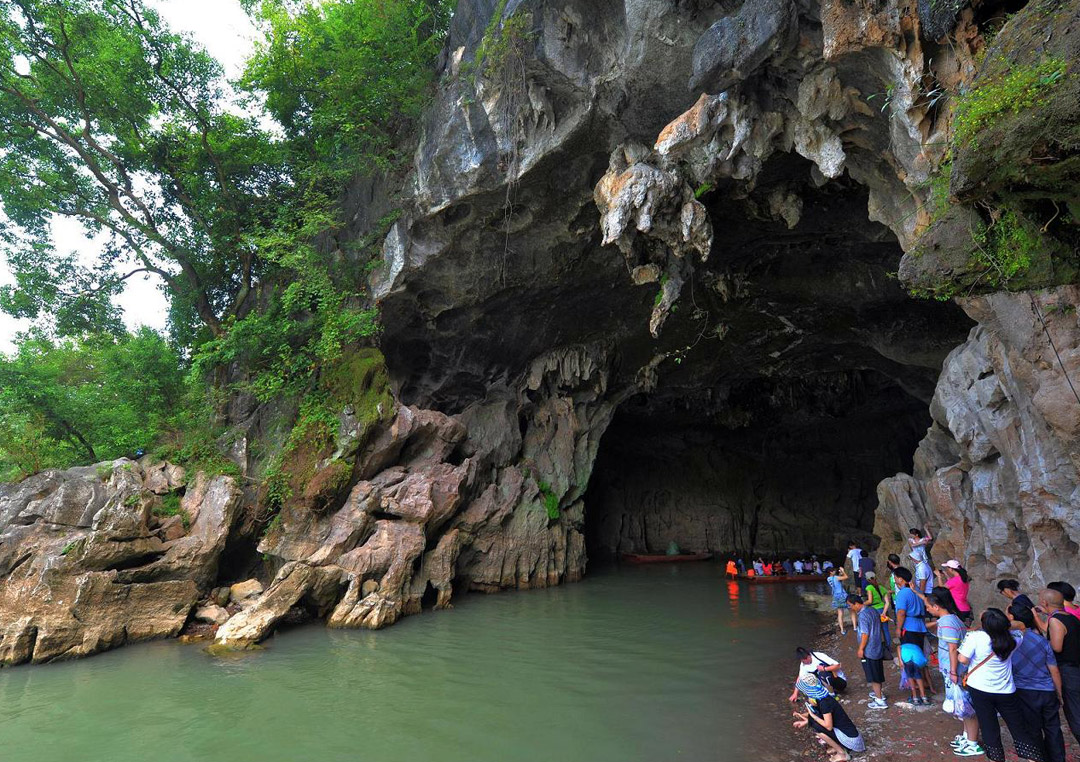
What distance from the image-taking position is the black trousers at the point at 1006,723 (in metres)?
3.93

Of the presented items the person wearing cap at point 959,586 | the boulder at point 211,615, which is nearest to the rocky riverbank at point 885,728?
the person wearing cap at point 959,586

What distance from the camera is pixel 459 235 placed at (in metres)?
13.3

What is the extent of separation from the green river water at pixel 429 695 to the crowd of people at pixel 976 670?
3.54ft

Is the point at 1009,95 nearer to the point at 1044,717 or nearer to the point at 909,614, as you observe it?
the point at 1044,717

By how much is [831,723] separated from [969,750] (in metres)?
1.05

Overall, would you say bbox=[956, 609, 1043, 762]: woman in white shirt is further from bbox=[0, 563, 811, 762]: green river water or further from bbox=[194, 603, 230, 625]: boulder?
bbox=[194, 603, 230, 625]: boulder

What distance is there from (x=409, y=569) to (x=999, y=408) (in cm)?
1109

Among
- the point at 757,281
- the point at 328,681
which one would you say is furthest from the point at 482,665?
the point at 757,281

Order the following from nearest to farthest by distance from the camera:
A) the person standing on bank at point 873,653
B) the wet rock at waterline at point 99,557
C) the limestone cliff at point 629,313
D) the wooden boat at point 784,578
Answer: the person standing on bank at point 873,653 < the limestone cliff at point 629,313 < the wet rock at waterline at point 99,557 < the wooden boat at point 784,578

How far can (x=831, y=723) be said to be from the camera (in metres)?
4.96

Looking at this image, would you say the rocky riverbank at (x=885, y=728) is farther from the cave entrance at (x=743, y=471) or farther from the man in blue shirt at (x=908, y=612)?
the cave entrance at (x=743, y=471)

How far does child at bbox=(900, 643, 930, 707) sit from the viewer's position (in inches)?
225

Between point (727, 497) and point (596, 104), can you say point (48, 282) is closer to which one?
point (596, 104)

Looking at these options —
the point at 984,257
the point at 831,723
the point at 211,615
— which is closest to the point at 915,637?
the point at 831,723
